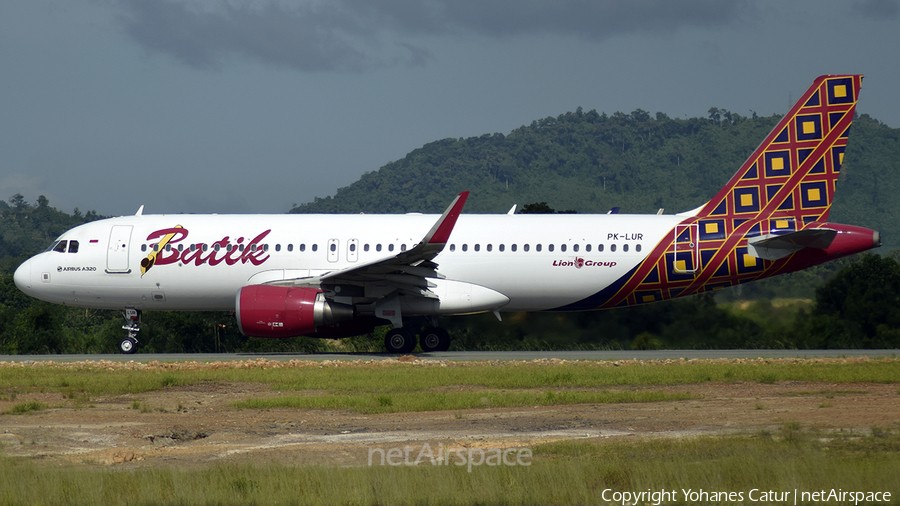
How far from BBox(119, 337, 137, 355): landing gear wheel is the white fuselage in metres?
0.85

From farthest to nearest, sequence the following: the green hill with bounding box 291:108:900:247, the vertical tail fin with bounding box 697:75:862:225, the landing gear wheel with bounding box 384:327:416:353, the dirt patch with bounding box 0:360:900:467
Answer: the green hill with bounding box 291:108:900:247
the landing gear wheel with bounding box 384:327:416:353
the vertical tail fin with bounding box 697:75:862:225
the dirt patch with bounding box 0:360:900:467

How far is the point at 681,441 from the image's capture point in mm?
9320

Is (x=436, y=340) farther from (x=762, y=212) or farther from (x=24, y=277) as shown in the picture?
(x=24, y=277)

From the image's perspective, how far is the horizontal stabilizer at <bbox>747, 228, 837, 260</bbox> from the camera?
19.7m

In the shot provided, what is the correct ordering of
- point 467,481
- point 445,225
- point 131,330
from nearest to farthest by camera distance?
point 467,481, point 445,225, point 131,330

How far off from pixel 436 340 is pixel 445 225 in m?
4.51

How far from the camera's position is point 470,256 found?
837 inches

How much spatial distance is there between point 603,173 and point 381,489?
488ft

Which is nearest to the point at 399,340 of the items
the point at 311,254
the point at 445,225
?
the point at 311,254

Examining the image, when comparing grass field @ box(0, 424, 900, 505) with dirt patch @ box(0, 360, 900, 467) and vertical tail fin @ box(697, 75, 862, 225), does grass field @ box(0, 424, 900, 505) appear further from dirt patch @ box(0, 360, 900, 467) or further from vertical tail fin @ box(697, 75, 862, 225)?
vertical tail fin @ box(697, 75, 862, 225)

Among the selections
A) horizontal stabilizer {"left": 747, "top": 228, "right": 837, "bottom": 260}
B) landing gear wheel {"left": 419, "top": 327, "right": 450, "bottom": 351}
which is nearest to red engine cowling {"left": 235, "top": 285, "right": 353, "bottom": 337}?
landing gear wheel {"left": 419, "top": 327, "right": 450, "bottom": 351}

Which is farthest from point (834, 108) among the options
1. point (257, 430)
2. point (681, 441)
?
point (257, 430)

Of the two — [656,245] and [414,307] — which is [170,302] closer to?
[414,307]

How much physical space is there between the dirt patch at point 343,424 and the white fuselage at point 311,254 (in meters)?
7.60
